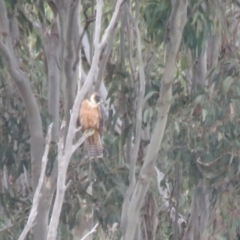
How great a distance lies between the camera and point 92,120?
4.69 metres

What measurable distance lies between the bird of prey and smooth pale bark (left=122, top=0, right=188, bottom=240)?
0.70 m

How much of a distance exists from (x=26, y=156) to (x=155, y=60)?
131cm

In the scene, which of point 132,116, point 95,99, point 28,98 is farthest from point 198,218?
point 95,99

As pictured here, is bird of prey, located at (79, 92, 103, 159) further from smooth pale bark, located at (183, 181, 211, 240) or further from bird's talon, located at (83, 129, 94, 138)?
smooth pale bark, located at (183, 181, 211, 240)

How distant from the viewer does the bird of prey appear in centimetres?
466

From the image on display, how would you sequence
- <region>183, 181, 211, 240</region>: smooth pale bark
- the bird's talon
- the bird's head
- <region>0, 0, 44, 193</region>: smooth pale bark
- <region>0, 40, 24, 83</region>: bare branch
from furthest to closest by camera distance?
<region>183, 181, 211, 240</region>: smooth pale bark < <region>0, 0, 44, 193</region>: smooth pale bark < <region>0, 40, 24, 83</region>: bare branch < the bird's head < the bird's talon

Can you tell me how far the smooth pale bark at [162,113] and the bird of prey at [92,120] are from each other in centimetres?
70

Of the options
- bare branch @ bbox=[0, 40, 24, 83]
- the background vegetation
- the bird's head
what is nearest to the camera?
the bird's head

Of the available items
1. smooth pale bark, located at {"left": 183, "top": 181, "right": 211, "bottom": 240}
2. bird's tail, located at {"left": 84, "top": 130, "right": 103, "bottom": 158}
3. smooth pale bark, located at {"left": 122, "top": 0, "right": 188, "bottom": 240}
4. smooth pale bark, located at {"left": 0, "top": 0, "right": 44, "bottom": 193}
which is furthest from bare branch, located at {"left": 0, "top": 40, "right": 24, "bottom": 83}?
smooth pale bark, located at {"left": 183, "top": 181, "right": 211, "bottom": 240}

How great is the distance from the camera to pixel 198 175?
21.1 feet

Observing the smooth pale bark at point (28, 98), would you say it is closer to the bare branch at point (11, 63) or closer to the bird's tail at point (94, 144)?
the bare branch at point (11, 63)

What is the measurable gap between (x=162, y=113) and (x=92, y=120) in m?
0.87

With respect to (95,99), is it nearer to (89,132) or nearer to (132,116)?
(89,132)

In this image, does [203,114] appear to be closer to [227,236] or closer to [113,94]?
[113,94]
